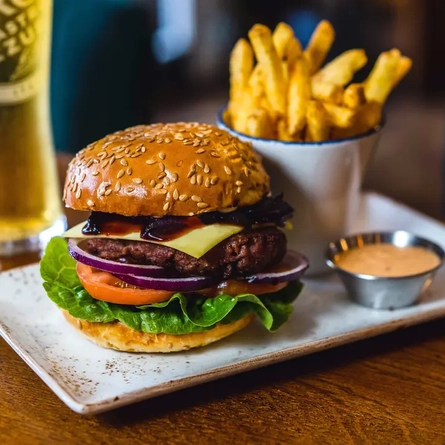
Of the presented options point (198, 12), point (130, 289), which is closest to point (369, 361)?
point (130, 289)

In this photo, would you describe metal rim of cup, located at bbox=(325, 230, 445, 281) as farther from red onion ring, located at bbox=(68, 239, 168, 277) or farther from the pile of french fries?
red onion ring, located at bbox=(68, 239, 168, 277)

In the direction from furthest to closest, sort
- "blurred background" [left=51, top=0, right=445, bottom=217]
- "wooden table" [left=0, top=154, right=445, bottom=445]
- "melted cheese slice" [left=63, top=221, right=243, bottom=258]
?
1. "blurred background" [left=51, top=0, right=445, bottom=217]
2. "melted cheese slice" [left=63, top=221, right=243, bottom=258]
3. "wooden table" [left=0, top=154, right=445, bottom=445]

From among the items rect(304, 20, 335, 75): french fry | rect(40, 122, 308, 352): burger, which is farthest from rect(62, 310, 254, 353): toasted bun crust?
rect(304, 20, 335, 75): french fry

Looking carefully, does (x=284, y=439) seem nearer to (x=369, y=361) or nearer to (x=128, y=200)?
(x=369, y=361)

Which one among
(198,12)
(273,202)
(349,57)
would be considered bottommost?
(198,12)

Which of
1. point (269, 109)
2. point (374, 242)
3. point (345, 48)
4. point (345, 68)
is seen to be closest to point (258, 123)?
point (269, 109)

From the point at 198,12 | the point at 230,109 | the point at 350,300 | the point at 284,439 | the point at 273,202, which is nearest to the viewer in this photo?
the point at 284,439
